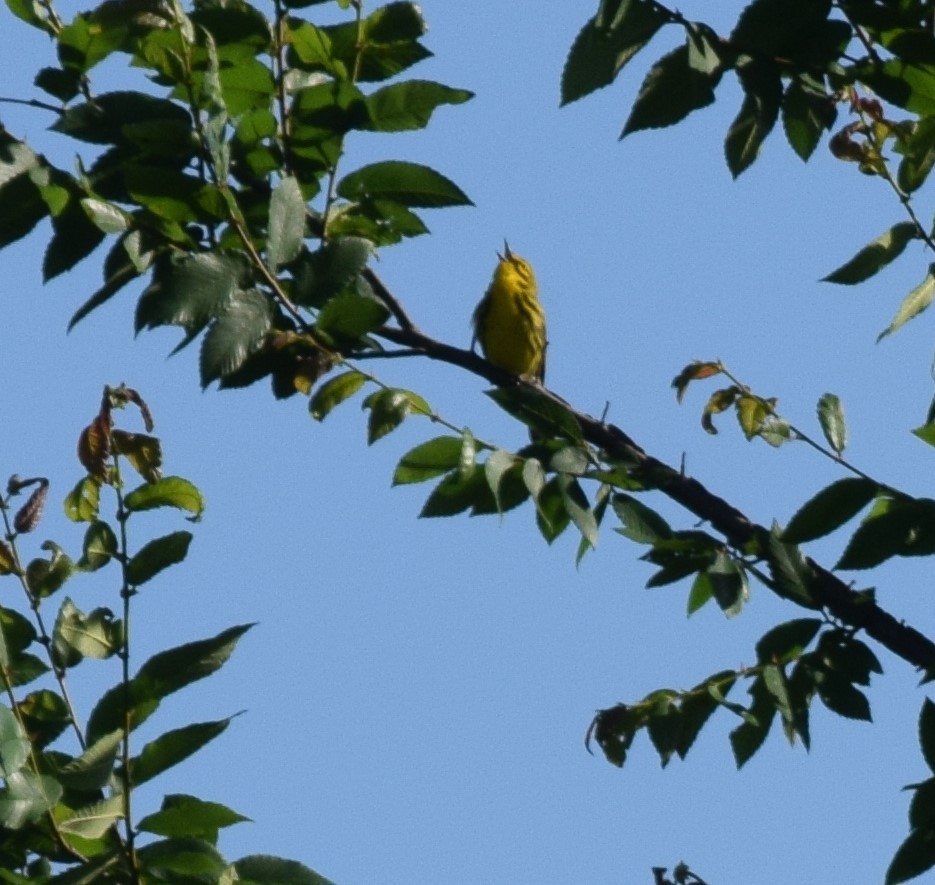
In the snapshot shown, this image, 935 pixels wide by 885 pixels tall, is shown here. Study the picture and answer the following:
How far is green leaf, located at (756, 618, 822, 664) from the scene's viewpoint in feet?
8.98

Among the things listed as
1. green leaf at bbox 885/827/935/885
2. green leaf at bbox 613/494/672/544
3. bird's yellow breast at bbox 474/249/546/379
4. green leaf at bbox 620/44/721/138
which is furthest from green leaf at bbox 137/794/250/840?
bird's yellow breast at bbox 474/249/546/379

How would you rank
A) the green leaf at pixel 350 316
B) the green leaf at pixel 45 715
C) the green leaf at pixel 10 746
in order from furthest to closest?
the green leaf at pixel 350 316 < the green leaf at pixel 45 715 < the green leaf at pixel 10 746

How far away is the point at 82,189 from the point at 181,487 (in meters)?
0.49

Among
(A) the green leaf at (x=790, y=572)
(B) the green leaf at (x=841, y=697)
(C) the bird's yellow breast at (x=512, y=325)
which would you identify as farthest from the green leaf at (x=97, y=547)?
(C) the bird's yellow breast at (x=512, y=325)

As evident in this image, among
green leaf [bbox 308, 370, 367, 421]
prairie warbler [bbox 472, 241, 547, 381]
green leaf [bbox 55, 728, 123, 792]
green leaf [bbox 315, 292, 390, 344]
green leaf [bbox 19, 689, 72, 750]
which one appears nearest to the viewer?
green leaf [bbox 55, 728, 123, 792]

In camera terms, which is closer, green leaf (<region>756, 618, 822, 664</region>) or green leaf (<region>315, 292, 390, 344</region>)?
green leaf (<region>315, 292, 390, 344</region>)

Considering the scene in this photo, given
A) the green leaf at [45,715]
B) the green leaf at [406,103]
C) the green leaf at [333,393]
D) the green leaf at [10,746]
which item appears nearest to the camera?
the green leaf at [10,746]

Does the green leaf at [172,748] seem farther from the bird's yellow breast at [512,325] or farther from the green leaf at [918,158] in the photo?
the bird's yellow breast at [512,325]

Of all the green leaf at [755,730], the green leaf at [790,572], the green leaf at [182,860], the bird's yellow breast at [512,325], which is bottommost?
the green leaf at [182,860]

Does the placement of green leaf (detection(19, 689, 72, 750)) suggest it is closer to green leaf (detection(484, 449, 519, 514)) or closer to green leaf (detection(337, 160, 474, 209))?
green leaf (detection(484, 449, 519, 514))

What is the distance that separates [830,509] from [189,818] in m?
1.09

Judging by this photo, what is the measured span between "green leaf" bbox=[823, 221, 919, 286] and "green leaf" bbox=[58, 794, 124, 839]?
136 cm

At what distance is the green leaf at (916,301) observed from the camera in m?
2.78

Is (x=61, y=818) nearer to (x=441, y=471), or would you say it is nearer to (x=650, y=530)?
(x=441, y=471)
